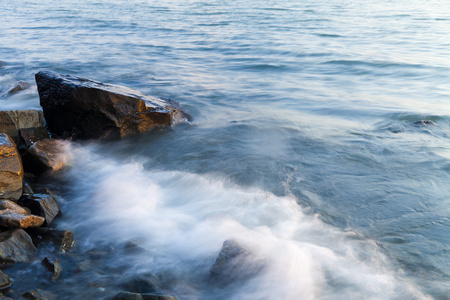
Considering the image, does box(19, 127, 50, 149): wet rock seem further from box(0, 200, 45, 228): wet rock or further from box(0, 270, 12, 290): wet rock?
box(0, 270, 12, 290): wet rock

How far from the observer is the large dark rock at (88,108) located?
5410 millimetres

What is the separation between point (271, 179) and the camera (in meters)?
4.64

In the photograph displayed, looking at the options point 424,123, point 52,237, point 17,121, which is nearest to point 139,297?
point 52,237

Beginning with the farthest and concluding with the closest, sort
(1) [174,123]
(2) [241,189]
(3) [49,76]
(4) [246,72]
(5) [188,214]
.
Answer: (4) [246,72] < (1) [174,123] < (3) [49,76] < (2) [241,189] < (5) [188,214]

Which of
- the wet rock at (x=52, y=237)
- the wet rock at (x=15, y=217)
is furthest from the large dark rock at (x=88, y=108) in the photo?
the wet rock at (x=52, y=237)

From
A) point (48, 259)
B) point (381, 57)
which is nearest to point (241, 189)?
point (48, 259)

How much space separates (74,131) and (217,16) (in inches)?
599

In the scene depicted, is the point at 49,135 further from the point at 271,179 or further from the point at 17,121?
the point at 271,179

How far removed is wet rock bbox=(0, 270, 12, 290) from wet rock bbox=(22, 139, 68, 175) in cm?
201

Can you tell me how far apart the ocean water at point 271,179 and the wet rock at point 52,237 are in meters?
0.15

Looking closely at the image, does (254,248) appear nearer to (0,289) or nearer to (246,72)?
(0,289)

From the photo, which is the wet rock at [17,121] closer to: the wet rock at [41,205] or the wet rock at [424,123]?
the wet rock at [41,205]

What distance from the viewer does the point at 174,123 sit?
6.46 metres

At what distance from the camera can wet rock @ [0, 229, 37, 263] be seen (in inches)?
117
